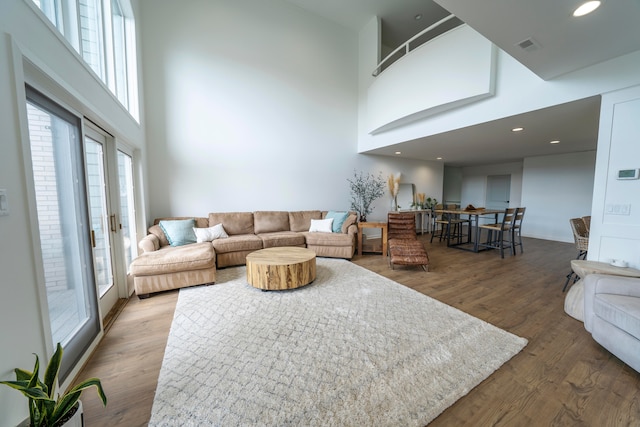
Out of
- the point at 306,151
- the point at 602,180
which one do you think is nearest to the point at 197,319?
the point at 306,151

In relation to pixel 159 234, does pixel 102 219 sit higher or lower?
higher

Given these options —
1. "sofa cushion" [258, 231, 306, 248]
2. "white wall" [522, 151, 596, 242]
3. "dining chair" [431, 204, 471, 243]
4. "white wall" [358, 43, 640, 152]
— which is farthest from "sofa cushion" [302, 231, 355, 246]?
"white wall" [522, 151, 596, 242]

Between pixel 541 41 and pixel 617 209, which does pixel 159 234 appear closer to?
pixel 541 41

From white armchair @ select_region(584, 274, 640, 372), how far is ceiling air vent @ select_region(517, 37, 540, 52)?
2019mm

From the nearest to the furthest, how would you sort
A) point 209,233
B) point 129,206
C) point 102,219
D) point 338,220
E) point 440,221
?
point 102,219 < point 129,206 < point 209,233 < point 338,220 < point 440,221

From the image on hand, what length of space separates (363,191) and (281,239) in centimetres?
266

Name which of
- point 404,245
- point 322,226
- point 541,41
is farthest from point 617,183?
point 322,226

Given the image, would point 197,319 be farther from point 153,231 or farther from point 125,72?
point 125,72

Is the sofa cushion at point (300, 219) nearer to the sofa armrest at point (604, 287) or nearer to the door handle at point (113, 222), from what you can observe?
the door handle at point (113, 222)

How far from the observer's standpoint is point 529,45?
192 cm

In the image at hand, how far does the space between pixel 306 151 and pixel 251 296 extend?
3.47 metres

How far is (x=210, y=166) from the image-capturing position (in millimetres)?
4297

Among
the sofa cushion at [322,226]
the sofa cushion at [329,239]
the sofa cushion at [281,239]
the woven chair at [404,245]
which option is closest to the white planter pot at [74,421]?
the sofa cushion at [281,239]

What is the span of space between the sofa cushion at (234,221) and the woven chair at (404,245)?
2.69 m
